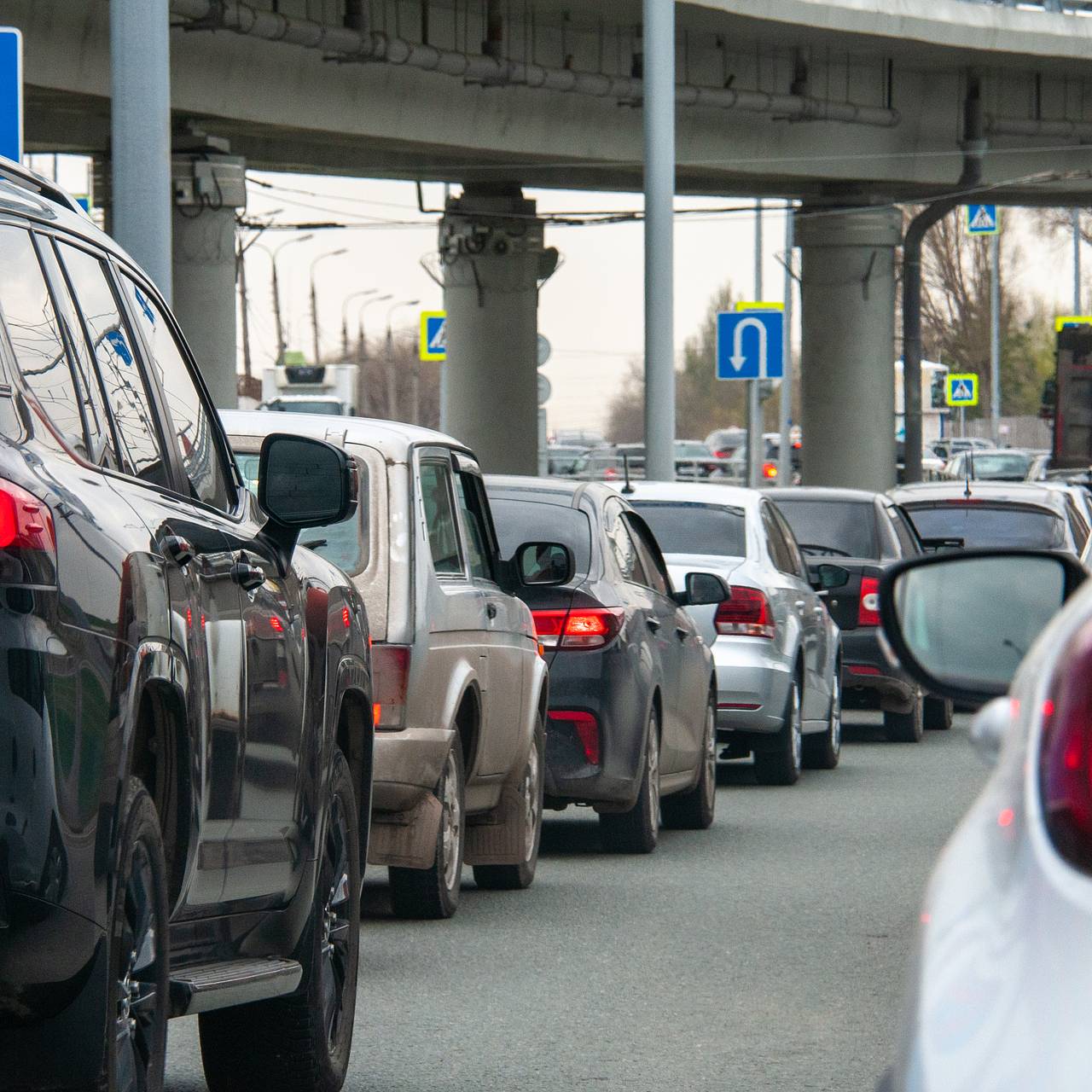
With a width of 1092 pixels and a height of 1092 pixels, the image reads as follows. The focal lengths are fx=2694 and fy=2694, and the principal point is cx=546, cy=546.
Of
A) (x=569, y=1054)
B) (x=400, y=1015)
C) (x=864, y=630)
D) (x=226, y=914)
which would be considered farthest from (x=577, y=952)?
(x=864, y=630)

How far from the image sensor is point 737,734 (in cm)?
1520

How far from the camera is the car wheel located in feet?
53.4

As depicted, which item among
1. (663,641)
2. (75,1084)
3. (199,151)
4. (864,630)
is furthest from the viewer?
(199,151)

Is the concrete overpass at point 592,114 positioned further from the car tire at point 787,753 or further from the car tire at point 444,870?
the car tire at point 444,870

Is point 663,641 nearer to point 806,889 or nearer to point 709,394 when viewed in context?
point 806,889

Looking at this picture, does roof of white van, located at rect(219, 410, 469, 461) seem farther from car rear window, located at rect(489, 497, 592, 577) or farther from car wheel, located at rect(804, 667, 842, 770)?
car wheel, located at rect(804, 667, 842, 770)

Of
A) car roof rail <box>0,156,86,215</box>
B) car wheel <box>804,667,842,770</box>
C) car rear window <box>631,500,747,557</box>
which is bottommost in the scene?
car wheel <box>804,667,842,770</box>

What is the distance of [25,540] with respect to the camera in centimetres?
383

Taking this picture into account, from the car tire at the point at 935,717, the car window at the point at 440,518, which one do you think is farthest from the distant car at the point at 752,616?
the car window at the point at 440,518

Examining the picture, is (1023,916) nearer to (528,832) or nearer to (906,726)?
(528,832)

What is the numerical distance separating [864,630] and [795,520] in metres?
0.98

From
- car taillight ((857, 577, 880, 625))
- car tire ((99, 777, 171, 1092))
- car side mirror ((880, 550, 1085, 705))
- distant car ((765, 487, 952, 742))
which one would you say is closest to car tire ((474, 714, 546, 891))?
car tire ((99, 777, 171, 1092))

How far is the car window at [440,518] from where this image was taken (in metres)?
9.18

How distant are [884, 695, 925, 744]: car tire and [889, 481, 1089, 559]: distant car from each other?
137cm
